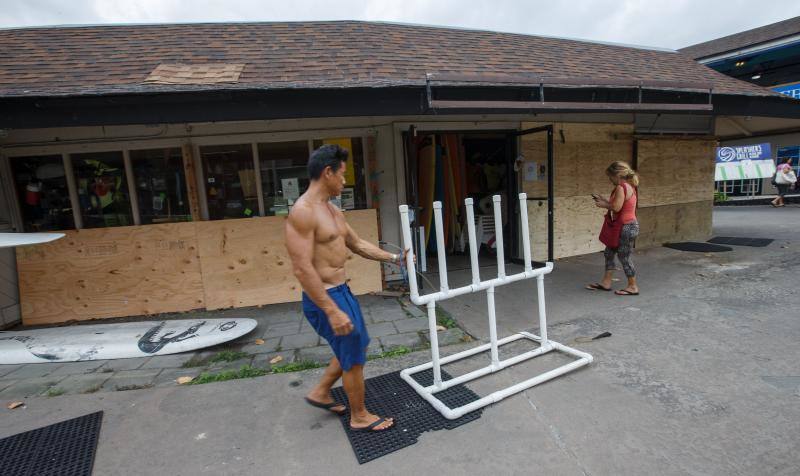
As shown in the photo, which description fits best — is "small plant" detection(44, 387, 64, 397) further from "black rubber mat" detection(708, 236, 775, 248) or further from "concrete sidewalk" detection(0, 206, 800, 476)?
"black rubber mat" detection(708, 236, 775, 248)

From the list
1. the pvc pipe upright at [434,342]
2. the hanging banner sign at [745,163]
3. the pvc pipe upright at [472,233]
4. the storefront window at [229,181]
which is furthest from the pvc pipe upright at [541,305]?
the hanging banner sign at [745,163]

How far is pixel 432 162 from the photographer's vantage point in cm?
729

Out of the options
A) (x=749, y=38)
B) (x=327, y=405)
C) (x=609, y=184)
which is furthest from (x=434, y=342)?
(x=749, y=38)

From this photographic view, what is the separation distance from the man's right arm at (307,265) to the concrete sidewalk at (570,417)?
2.85ft

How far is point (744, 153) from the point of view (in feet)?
52.8

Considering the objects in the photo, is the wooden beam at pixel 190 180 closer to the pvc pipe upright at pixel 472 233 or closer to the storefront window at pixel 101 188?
the storefront window at pixel 101 188

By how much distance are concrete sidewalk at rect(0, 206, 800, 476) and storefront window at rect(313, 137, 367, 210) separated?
2616mm

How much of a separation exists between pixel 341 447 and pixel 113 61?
5.37 meters

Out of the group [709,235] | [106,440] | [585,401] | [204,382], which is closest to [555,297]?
[585,401]

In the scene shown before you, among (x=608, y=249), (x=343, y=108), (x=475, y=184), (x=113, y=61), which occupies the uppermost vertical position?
(x=113, y=61)

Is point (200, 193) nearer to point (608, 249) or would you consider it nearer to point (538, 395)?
point (538, 395)

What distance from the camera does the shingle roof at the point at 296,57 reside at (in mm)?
4254

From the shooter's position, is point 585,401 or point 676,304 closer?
point 585,401

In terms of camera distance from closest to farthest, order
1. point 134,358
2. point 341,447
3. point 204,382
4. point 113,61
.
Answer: point 341,447 < point 204,382 < point 134,358 < point 113,61
